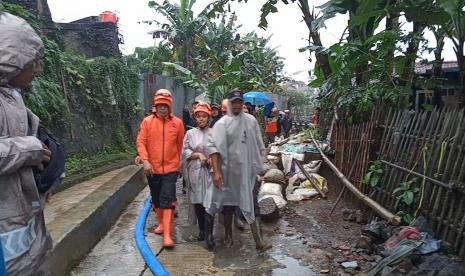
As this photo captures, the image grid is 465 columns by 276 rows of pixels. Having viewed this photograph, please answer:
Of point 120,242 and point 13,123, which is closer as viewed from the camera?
point 13,123

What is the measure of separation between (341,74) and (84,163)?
571 centimetres

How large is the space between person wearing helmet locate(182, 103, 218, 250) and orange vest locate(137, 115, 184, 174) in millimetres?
246

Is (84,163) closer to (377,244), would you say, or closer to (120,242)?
(120,242)

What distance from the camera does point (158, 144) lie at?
16.3 feet

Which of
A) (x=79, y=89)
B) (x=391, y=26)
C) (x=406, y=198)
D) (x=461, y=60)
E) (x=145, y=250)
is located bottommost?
(x=145, y=250)

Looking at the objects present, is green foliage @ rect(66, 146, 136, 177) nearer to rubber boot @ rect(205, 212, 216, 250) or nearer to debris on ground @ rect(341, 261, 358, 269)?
rubber boot @ rect(205, 212, 216, 250)

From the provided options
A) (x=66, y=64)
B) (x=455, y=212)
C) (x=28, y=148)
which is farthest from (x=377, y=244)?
(x=66, y=64)

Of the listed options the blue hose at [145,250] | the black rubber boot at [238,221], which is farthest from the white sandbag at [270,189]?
the blue hose at [145,250]

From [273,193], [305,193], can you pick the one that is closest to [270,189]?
[273,193]

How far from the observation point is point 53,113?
25.7 ft

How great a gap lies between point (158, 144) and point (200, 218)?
1079 millimetres

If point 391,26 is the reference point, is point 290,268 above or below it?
below

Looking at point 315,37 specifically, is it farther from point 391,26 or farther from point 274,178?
point 274,178

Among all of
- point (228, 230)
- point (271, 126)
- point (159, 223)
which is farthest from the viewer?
point (271, 126)
